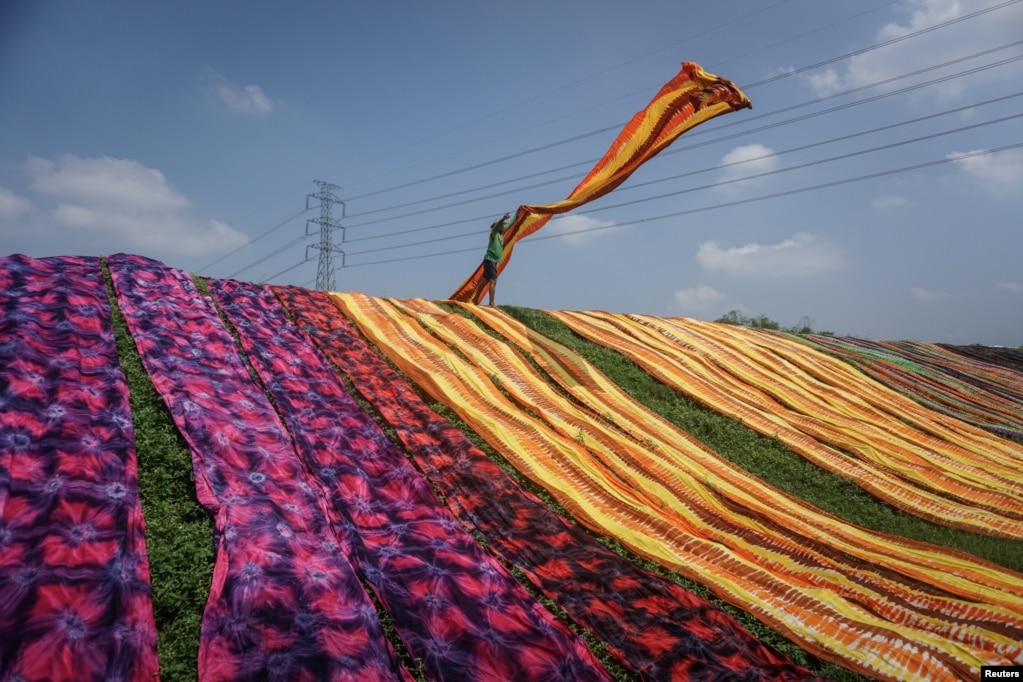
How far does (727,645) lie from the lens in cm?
328

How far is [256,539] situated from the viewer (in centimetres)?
350

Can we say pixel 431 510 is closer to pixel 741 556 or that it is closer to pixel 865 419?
pixel 741 556

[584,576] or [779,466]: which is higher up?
[584,576]

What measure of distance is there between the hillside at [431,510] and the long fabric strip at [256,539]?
2 cm

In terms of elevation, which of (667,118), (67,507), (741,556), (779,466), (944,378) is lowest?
(944,378)

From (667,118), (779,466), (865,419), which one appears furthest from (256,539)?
(667,118)

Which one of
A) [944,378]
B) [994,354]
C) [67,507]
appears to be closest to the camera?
[67,507]

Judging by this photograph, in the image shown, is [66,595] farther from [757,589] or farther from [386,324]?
[386,324]

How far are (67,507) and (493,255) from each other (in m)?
8.10

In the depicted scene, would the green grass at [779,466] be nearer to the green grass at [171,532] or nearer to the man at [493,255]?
the man at [493,255]

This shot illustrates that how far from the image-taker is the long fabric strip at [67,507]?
8.78ft

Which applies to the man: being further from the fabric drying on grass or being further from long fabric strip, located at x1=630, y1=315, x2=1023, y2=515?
the fabric drying on grass

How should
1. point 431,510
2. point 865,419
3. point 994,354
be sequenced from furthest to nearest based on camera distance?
point 994,354
point 865,419
point 431,510

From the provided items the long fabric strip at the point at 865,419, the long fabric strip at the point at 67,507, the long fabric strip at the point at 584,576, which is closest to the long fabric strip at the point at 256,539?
the long fabric strip at the point at 67,507
